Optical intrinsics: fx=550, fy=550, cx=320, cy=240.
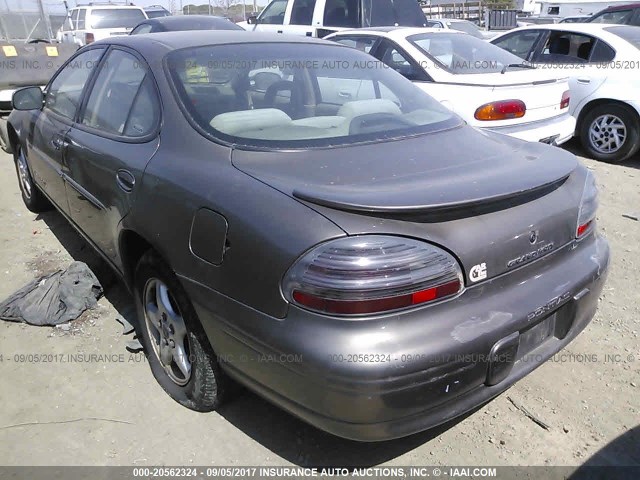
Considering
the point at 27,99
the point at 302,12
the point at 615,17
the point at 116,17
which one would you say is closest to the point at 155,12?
the point at 116,17

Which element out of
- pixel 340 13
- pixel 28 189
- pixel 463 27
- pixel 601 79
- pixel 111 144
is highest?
pixel 340 13

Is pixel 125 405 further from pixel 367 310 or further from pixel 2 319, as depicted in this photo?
pixel 367 310

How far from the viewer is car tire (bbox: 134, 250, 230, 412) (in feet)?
7.61

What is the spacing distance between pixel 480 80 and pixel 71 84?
12.0ft

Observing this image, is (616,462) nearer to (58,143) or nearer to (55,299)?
(55,299)

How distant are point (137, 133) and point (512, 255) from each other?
5.91 ft

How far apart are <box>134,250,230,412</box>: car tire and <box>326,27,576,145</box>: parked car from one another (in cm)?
366

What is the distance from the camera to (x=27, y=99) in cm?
388

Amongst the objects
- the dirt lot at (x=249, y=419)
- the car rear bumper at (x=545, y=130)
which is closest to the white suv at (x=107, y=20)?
the car rear bumper at (x=545, y=130)

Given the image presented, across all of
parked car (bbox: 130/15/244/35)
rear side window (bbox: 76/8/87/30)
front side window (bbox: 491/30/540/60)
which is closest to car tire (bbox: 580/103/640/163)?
front side window (bbox: 491/30/540/60)

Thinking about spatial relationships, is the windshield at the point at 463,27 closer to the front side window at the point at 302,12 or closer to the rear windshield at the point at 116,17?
the front side window at the point at 302,12

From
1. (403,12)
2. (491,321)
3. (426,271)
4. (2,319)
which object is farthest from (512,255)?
(403,12)

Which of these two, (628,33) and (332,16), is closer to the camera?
(628,33)

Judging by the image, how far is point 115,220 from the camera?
2703 millimetres
